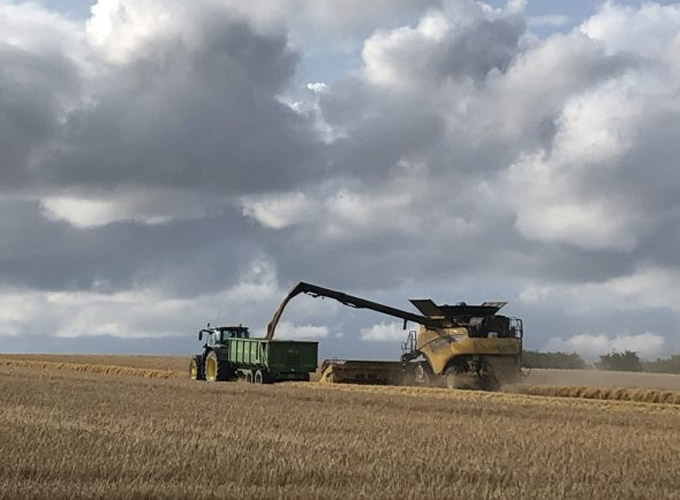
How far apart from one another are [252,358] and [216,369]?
2446 millimetres

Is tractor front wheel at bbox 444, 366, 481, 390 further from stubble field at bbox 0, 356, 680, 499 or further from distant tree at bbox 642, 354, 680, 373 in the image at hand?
distant tree at bbox 642, 354, 680, 373

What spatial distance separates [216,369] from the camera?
42.2m

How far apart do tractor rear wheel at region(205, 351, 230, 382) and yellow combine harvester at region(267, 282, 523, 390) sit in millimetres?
4118

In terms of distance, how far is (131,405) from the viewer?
25156 millimetres

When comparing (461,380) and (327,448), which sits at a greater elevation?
(461,380)

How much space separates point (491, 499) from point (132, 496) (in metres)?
3.92

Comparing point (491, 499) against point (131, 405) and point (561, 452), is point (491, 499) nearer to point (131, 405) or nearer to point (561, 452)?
point (561, 452)

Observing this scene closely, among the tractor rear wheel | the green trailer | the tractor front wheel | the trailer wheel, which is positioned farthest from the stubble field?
the trailer wheel

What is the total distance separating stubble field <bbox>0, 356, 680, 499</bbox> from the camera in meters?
13.0

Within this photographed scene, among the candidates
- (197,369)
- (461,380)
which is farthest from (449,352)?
(197,369)

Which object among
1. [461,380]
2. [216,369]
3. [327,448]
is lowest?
[327,448]

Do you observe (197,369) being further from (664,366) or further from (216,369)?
(664,366)

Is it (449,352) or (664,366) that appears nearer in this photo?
(449,352)

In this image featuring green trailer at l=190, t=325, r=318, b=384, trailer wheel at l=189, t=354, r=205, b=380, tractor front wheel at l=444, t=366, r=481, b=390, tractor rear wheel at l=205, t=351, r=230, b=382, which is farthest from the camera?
trailer wheel at l=189, t=354, r=205, b=380
